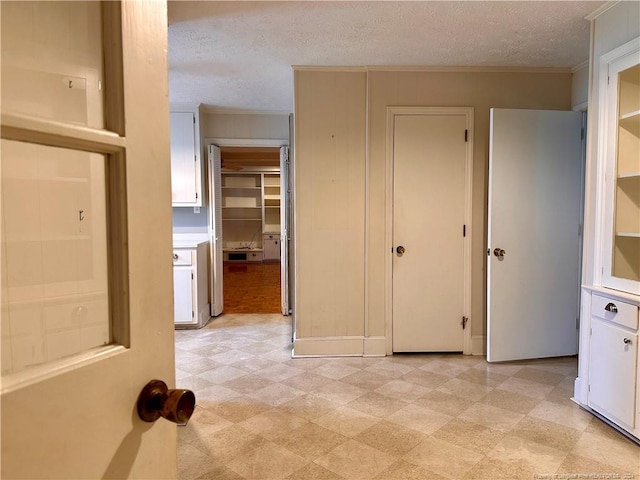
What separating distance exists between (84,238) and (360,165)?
3.11m

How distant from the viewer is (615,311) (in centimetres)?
235

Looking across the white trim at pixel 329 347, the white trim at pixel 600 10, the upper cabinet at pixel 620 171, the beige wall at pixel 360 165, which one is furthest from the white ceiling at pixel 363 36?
the white trim at pixel 329 347

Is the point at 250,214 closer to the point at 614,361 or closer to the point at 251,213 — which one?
the point at 251,213

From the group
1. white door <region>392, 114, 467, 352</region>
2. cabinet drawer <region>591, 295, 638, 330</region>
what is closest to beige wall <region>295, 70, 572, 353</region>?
white door <region>392, 114, 467, 352</region>

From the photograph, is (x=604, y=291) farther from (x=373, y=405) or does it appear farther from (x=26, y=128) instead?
(x=26, y=128)

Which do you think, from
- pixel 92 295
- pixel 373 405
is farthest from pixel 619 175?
pixel 92 295

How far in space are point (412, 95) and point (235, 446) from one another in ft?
9.54

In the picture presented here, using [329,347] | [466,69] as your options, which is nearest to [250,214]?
[329,347]

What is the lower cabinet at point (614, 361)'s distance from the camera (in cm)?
221

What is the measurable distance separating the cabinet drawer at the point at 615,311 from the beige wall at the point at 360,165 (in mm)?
1145

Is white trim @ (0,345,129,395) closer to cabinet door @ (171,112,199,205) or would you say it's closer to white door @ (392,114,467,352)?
white door @ (392,114,467,352)

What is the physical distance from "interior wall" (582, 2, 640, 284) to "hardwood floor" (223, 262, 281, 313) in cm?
359

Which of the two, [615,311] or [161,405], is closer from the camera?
[161,405]

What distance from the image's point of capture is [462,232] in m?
3.59
